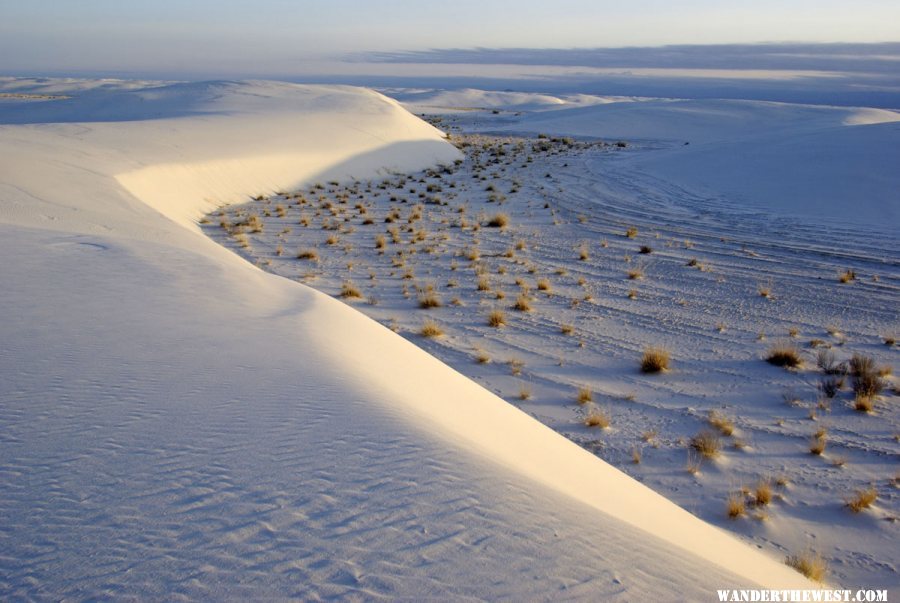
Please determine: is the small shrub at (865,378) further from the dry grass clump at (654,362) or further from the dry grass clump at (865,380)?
the dry grass clump at (654,362)

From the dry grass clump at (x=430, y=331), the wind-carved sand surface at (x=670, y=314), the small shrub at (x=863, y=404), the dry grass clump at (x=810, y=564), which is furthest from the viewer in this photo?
the dry grass clump at (x=430, y=331)

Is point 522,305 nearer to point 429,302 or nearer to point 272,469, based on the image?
point 429,302

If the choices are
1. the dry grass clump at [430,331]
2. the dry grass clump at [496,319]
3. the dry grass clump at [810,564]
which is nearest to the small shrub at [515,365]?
the dry grass clump at [430,331]

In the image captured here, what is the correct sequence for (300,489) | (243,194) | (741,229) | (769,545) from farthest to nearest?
(243,194), (741,229), (769,545), (300,489)

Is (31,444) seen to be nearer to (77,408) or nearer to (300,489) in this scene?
(77,408)

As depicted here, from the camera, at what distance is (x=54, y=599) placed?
215 centimetres

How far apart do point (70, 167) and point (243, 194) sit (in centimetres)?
471

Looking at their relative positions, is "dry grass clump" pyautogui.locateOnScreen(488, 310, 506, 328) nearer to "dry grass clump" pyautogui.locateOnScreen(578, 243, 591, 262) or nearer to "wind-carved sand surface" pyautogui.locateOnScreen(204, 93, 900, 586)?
"wind-carved sand surface" pyautogui.locateOnScreen(204, 93, 900, 586)

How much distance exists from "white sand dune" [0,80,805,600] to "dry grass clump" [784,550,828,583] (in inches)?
8.1

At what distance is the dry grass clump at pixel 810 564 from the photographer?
12.9 ft

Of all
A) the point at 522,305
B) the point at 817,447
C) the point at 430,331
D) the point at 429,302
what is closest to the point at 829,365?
the point at 817,447

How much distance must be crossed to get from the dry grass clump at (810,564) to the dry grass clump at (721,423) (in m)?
1.53

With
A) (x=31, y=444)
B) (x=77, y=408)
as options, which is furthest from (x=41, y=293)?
(x=31, y=444)

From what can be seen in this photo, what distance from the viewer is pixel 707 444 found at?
17.6 ft
